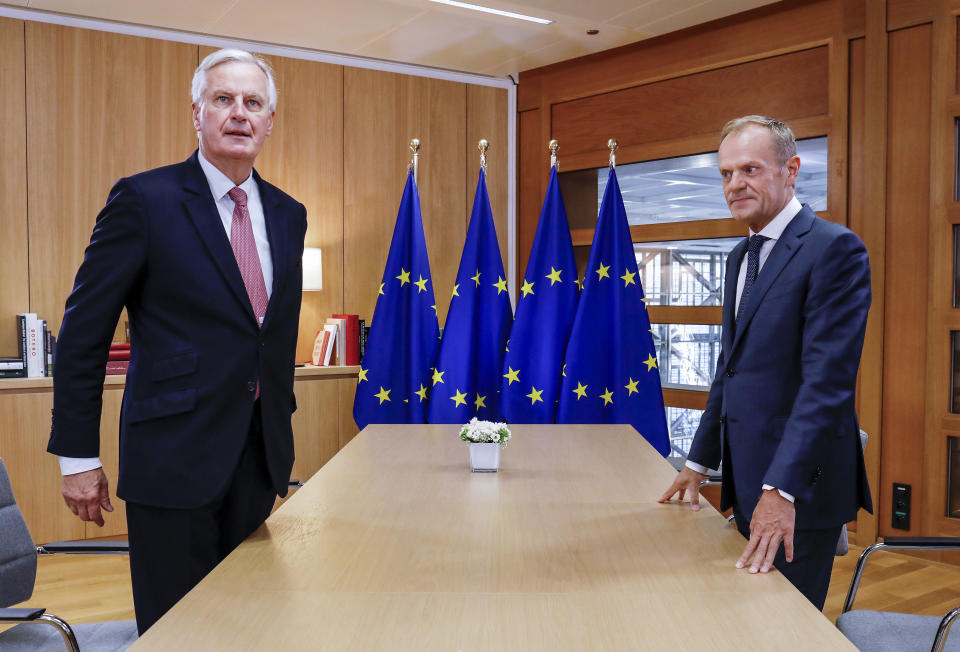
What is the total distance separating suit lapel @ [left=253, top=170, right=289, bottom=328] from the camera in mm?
1912

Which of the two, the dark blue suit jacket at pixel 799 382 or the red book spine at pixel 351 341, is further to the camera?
the red book spine at pixel 351 341

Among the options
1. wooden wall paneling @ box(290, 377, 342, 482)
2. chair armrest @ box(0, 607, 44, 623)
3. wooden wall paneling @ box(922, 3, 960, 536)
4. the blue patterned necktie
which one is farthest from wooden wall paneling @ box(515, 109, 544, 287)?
chair armrest @ box(0, 607, 44, 623)

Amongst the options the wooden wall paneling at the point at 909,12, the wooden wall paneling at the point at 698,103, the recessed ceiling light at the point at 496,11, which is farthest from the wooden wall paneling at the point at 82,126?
the wooden wall paneling at the point at 909,12

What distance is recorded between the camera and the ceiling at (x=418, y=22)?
183 inches

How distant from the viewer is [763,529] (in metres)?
1.58

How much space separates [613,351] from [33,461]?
321 centimetres

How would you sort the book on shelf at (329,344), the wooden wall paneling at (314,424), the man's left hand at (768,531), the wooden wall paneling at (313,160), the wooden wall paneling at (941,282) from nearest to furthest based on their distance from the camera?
the man's left hand at (768,531) → the wooden wall paneling at (941,282) → the wooden wall paneling at (314,424) → the book on shelf at (329,344) → the wooden wall paneling at (313,160)

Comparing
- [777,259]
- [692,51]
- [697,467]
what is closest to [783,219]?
[777,259]

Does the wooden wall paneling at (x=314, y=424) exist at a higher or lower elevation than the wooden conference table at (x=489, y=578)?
lower

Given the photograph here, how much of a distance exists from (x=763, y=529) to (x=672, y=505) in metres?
0.42

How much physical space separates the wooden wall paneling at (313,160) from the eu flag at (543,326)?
5.00 ft

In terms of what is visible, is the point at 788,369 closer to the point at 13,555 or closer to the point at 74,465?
the point at 74,465

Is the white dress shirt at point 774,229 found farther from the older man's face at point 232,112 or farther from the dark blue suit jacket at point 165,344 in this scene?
the older man's face at point 232,112

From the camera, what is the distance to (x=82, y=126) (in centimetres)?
487
